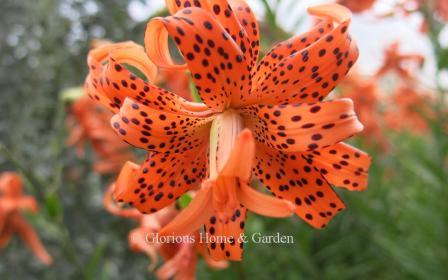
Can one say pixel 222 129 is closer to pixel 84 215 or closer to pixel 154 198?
pixel 154 198

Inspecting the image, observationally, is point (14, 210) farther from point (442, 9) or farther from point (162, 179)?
point (442, 9)

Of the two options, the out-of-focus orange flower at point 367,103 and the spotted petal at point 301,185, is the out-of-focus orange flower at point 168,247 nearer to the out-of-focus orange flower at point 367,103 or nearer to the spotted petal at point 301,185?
the spotted petal at point 301,185

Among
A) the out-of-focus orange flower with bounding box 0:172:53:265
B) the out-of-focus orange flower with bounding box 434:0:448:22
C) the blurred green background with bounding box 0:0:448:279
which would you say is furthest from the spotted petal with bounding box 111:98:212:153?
the out-of-focus orange flower with bounding box 434:0:448:22

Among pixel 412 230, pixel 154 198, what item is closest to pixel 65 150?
pixel 412 230

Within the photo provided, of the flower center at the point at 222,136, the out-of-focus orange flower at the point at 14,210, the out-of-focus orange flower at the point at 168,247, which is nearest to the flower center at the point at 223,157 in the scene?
the flower center at the point at 222,136

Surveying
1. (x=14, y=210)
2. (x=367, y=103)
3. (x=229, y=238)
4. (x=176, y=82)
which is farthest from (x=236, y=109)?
(x=367, y=103)
